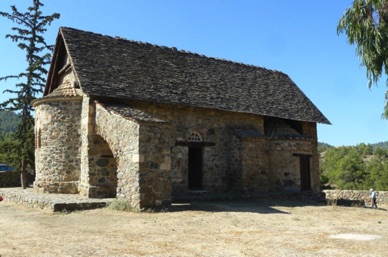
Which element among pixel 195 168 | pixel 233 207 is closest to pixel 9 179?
pixel 195 168

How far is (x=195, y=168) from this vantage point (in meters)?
17.1

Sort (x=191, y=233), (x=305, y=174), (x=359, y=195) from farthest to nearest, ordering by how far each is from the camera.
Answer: (x=359, y=195) → (x=305, y=174) → (x=191, y=233)

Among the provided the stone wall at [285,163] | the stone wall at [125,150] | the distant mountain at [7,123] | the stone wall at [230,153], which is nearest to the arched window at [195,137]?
the stone wall at [230,153]

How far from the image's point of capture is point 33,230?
8602 mm

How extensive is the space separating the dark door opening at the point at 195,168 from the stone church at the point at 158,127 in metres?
0.05

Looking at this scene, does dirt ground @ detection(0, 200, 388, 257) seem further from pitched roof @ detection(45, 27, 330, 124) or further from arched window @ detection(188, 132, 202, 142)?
pitched roof @ detection(45, 27, 330, 124)

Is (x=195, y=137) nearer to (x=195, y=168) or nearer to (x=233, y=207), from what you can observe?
(x=195, y=168)

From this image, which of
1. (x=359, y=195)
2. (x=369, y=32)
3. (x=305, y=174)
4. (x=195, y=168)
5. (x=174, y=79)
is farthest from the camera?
(x=359, y=195)

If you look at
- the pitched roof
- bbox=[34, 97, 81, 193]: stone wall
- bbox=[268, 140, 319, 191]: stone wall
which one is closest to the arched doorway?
bbox=[34, 97, 81, 193]: stone wall

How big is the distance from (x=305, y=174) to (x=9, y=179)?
19.8 m

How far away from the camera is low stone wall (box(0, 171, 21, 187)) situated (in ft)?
81.3

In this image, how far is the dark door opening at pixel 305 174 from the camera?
1972 centimetres

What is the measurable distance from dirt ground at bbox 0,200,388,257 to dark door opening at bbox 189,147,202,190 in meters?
4.21

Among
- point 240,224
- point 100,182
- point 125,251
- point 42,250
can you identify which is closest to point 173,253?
point 125,251
